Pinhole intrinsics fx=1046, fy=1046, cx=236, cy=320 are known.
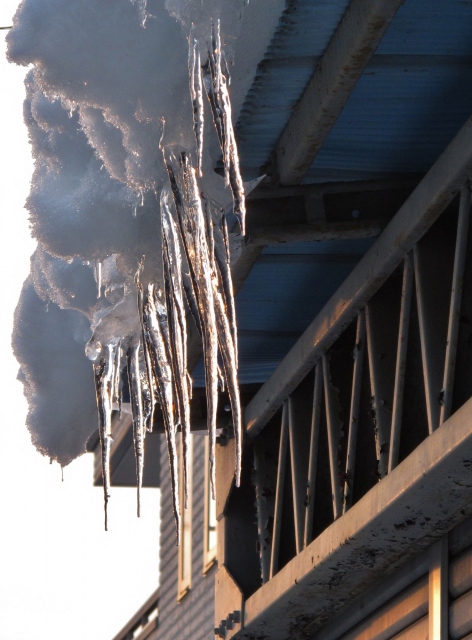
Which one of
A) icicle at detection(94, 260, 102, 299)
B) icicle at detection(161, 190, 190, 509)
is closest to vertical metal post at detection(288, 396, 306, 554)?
icicle at detection(94, 260, 102, 299)

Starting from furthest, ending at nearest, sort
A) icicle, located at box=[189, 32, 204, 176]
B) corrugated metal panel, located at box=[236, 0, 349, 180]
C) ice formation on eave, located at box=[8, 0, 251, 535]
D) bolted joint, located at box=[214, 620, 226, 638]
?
1. bolted joint, located at box=[214, 620, 226, 638]
2. ice formation on eave, located at box=[8, 0, 251, 535]
3. corrugated metal panel, located at box=[236, 0, 349, 180]
4. icicle, located at box=[189, 32, 204, 176]

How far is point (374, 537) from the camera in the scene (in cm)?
523

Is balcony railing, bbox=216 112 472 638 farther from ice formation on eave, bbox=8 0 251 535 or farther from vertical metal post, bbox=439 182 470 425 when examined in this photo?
ice formation on eave, bbox=8 0 251 535

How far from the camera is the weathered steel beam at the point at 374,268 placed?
4.45 m

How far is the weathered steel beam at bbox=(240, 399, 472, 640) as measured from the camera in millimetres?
4332

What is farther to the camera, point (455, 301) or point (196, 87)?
point (455, 301)

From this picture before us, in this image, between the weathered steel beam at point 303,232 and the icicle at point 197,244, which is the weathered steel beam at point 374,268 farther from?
the icicle at point 197,244

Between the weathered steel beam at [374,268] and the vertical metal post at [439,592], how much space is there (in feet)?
4.47

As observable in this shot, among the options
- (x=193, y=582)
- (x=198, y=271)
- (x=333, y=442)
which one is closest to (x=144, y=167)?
(x=198, y=271)

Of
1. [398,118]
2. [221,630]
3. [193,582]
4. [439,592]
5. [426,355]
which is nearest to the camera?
[398,118]

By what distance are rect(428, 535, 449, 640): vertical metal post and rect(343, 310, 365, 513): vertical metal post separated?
31.5 inches

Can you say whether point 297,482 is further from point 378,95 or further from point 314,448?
point 378,95

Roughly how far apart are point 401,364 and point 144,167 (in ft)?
5.70

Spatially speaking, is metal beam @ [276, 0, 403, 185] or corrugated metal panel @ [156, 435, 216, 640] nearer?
metal beam @ [276, 0, 403, 185]
